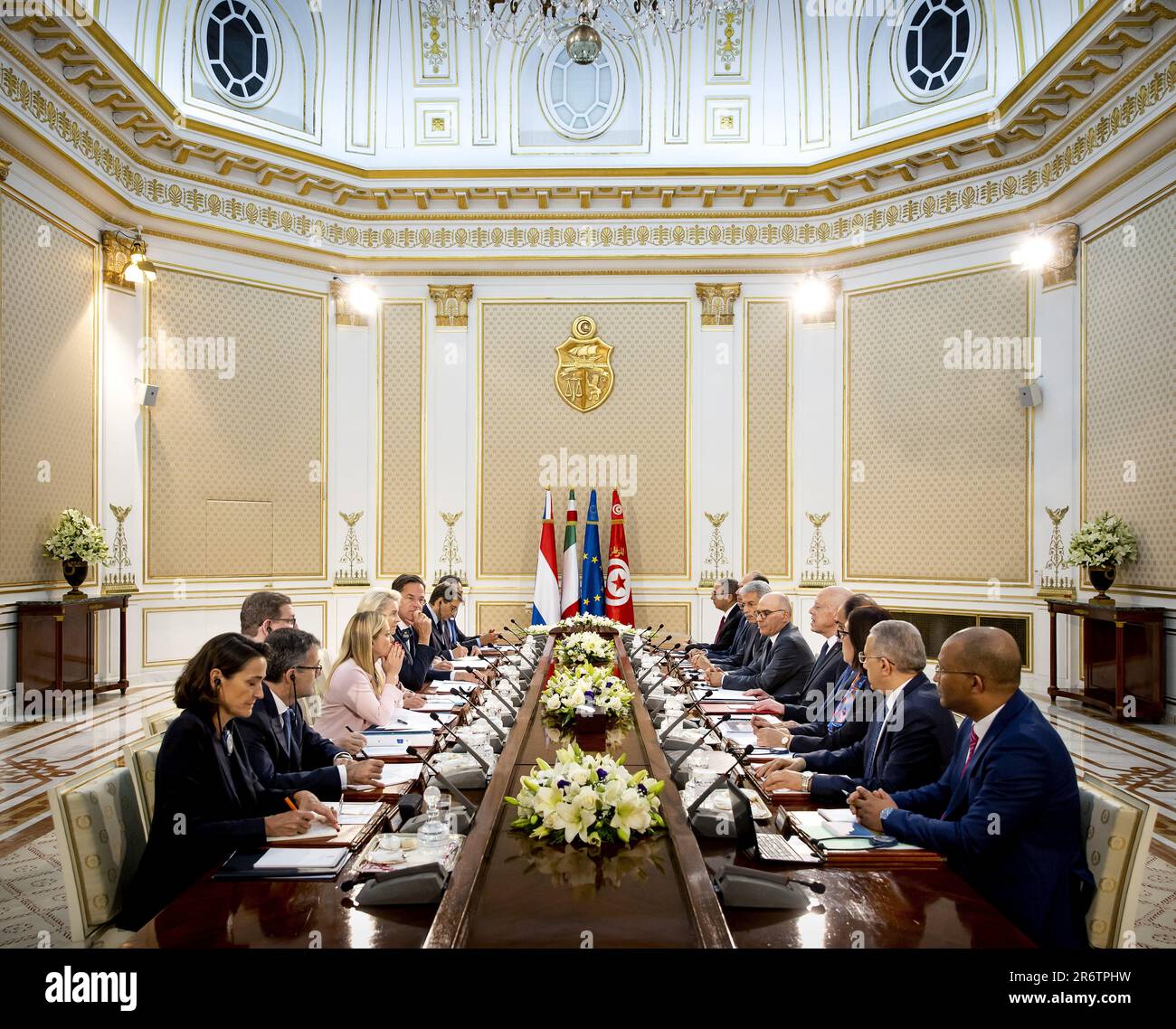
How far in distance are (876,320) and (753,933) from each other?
8.71m

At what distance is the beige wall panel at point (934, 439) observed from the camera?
851 cm

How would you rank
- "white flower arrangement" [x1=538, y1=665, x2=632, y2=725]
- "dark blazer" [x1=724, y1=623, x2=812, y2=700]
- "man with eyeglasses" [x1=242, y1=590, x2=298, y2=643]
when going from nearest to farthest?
"white flower arrangement" [x1=538, y1=665, x2=632, y2=725], "man with eyeglasses" [x1=242, y1=590, x2=298, y2=643], "dark blazer" [x1=724, y1=623, x2=812, y2=700]

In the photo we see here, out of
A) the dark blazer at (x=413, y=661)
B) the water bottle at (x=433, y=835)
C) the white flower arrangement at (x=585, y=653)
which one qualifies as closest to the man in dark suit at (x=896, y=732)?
the water bottle at (x=433, y=835)

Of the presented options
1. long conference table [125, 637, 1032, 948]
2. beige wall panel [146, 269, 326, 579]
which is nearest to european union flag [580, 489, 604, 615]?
beige wall panel [146, 269, 326, 579]

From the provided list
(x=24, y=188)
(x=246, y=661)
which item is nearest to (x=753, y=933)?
(x=246, y=661)

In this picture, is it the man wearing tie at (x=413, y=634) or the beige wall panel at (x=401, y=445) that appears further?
the beige wall panel at (x=401, y=445)

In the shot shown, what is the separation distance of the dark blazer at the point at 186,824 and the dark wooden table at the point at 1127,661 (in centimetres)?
658

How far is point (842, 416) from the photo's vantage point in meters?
9.55

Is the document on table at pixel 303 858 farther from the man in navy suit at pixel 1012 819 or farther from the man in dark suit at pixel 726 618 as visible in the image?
the man in dark suit at pixel 726 618

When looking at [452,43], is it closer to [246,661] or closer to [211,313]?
[211,313]

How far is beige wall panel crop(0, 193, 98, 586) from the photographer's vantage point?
6.79m

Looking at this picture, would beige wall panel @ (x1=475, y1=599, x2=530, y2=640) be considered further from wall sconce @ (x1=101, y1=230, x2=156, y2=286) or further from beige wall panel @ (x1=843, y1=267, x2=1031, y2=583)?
wall sconce @ (x1=101, y1=230, x2=156, y2=286)

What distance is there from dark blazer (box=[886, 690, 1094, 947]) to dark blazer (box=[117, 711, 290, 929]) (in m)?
1.75
